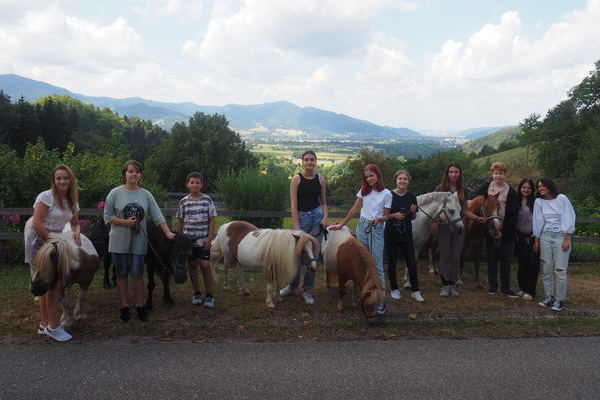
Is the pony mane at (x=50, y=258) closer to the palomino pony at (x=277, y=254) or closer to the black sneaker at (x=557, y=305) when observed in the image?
the palomino pony at (x=277, y=254)

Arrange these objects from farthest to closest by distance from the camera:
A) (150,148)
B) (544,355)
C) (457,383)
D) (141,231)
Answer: (150,148) → (141,231) → (544,355) → (457,383)

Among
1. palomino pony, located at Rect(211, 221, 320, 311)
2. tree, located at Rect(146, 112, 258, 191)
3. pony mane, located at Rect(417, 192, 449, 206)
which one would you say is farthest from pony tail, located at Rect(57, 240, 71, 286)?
tree, located at Rect(146, 112, 258, 191)

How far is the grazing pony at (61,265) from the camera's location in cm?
417

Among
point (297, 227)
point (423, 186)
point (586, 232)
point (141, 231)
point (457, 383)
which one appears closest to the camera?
point (457, 383)

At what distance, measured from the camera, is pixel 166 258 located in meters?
5.36

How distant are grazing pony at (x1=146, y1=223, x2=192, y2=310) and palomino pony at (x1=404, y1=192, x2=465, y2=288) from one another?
3.74 metres

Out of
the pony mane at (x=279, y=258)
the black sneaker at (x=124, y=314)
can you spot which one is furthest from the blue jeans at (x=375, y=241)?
the black sneaker at (x=124, y=314)

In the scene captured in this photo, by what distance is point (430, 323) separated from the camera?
200 inches

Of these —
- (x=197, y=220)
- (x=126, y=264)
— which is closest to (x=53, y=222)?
(x=126, y=264)

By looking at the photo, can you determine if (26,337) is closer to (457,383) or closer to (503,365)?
(457,383)

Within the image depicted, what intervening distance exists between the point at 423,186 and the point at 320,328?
46874 mm

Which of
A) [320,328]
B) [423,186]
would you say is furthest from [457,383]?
[423,186]

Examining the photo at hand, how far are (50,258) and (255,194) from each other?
612 cm

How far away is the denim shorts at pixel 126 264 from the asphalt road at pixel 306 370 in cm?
87
